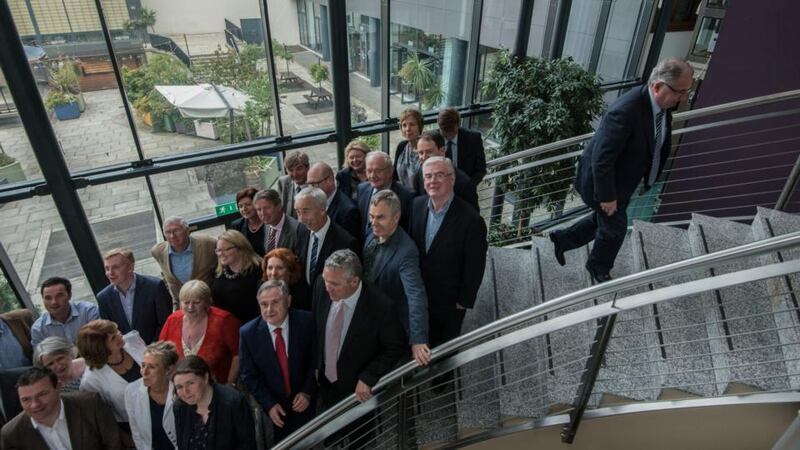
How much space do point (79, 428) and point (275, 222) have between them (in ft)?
5.16

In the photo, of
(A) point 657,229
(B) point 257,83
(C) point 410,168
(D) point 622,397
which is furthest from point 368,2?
(D) point 622,397

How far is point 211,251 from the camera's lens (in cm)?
349

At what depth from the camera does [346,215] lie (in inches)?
132

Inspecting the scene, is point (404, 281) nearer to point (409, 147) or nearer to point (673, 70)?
point (409, 147)

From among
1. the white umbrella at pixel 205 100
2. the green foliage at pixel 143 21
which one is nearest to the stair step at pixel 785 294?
the white umbrella at pixel 205 100

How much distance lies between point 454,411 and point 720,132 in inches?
169

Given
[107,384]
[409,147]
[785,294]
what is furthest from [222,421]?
[785,294]

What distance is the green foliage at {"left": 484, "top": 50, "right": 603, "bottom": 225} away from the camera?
5348 millimetres

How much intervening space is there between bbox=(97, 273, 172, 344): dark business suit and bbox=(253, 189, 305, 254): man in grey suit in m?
0.85

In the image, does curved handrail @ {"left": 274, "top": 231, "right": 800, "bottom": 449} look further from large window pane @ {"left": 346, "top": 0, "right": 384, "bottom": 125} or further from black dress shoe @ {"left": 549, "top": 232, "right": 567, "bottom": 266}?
large window pane @ {"left": 346, "top": 0, "right": 384, "bottom": 125}

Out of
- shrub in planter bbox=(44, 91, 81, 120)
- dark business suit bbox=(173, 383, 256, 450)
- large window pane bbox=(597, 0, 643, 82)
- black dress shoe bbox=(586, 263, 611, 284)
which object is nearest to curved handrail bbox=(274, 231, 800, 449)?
dark business suit bbox=(173, 383, 256, 450)

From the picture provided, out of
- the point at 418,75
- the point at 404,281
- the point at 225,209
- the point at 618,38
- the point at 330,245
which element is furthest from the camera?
the point at 618,38

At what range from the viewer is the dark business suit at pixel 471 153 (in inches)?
154

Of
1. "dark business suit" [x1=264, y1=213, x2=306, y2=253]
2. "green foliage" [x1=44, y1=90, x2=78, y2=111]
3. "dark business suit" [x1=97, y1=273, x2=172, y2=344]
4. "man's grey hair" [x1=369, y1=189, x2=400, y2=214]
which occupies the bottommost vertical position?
"dark business suit" [x1=97, y1=273, x2=172, y2=344]
